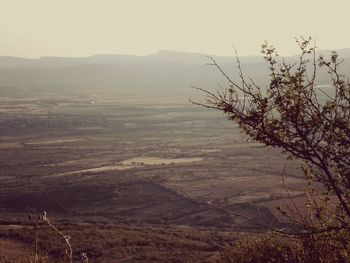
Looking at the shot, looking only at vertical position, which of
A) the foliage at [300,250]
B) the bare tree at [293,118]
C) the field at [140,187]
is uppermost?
the bare tree at [293,118]

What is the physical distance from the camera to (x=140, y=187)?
193ft

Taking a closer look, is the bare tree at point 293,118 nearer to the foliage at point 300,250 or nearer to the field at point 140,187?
the field at point 140,187

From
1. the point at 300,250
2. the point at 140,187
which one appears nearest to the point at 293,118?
the point at 300,250

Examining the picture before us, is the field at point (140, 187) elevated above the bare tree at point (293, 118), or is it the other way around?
the bare tree at point (293, 118)

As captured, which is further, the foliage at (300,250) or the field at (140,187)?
the field at (140,187)

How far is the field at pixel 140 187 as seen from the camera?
126 ft

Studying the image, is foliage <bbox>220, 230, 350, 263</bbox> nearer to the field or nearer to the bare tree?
the field

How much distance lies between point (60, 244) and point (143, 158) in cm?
4470

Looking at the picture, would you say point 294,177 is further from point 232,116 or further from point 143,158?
point 232,116

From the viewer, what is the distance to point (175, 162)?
77562 mm

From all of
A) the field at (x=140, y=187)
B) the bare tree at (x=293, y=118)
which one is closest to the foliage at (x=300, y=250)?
the field at (x=140, y=187)

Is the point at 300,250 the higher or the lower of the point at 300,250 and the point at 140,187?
the higher

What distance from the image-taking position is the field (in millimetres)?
38344

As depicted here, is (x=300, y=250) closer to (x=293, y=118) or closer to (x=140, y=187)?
(x=293, y=118)
